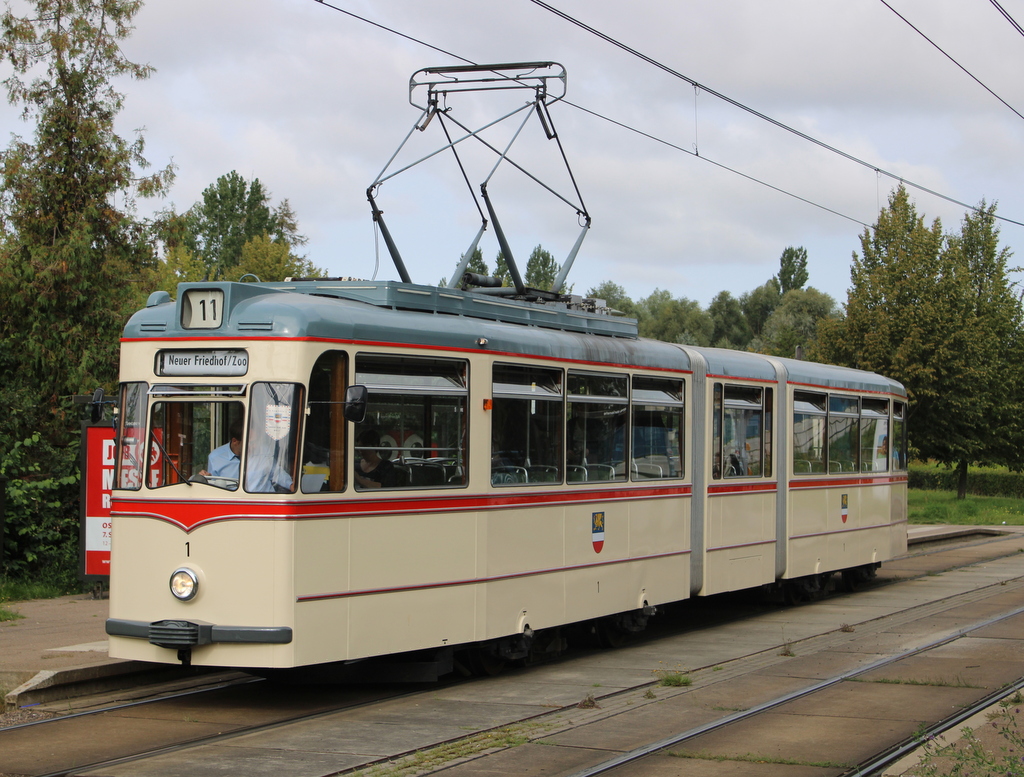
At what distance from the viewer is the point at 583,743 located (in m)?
7.98

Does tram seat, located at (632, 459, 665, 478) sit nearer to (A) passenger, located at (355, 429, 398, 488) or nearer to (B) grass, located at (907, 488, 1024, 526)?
(A) passenger, located at (355, 429, 398, 488)

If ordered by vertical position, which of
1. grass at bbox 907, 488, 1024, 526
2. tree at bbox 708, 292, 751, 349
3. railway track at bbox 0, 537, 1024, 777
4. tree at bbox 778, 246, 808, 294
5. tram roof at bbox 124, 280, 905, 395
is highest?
tree at bbox 778, 246, 808, 294

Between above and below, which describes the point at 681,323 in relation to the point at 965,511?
above

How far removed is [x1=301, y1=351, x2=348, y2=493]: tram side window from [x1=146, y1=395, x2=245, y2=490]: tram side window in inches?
19.8

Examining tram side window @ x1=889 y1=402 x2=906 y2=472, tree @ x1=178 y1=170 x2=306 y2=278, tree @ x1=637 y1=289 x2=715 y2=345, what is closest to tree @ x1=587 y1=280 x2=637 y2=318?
tree @ x1=637 y1=289 x2=715 y2=345

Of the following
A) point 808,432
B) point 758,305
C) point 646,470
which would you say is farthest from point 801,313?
point 646,470

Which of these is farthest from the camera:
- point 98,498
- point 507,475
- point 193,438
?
point 98,498

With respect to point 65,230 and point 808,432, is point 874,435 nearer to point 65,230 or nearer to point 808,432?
point 808,432

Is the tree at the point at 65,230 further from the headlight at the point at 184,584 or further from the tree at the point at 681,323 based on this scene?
the tree at the point at 681,323

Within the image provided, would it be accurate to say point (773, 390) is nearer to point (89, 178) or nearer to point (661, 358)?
point (661, 358)

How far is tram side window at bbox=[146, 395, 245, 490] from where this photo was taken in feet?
28.8

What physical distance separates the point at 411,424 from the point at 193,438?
1.65 m

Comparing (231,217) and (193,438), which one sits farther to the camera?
(231,217)

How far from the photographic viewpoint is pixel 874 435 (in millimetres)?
18578
